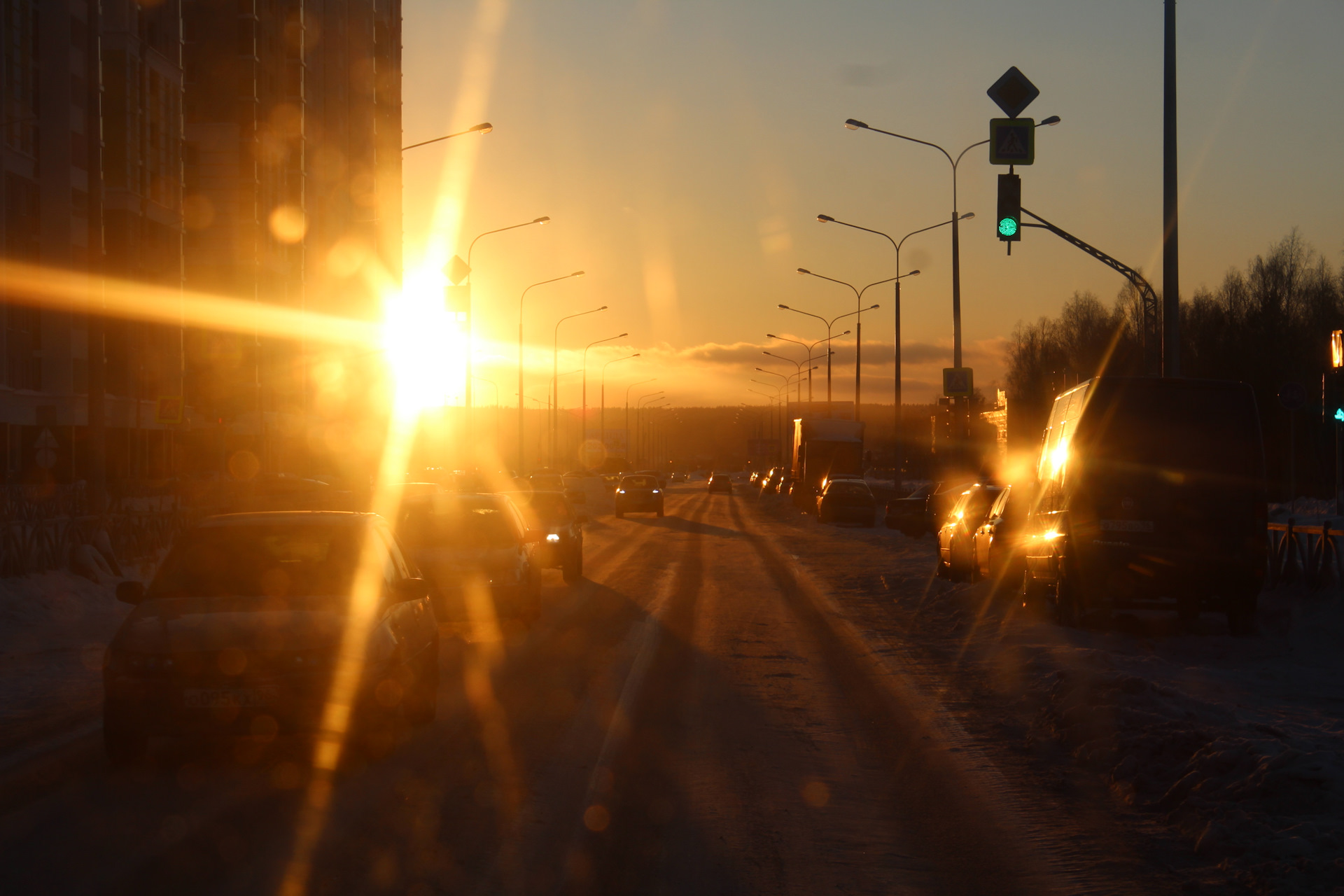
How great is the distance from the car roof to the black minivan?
7.81 metres

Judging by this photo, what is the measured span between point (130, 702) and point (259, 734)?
750 mm

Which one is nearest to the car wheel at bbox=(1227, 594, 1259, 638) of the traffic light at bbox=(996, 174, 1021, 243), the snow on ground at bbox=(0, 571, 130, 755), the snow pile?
the snow pile

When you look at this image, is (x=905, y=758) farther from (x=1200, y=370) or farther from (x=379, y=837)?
(x=1200, y=370)

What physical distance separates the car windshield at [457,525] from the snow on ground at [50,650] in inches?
145

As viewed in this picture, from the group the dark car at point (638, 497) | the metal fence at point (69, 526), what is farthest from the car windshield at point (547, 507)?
the dark car at point (638, 497)

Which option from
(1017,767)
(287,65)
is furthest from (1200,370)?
(1017,767)

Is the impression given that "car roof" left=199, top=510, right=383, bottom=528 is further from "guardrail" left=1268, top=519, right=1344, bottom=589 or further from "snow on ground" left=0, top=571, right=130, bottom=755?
"guardrail" left=1268, top=519, right=1344, bottom=589

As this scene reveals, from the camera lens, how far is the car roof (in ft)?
26.4

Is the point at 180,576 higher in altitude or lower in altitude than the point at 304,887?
higher

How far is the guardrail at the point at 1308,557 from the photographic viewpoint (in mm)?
14430

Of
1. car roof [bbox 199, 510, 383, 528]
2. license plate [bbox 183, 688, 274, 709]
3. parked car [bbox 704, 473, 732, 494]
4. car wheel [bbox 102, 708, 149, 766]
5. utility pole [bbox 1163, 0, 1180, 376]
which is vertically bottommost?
parked car [bbox 704, 473, 732, 494]

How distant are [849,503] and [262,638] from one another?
35698 mm

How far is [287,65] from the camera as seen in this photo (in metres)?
74.0

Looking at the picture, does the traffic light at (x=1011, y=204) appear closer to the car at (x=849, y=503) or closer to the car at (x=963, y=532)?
the car at (x=963, y=532)
